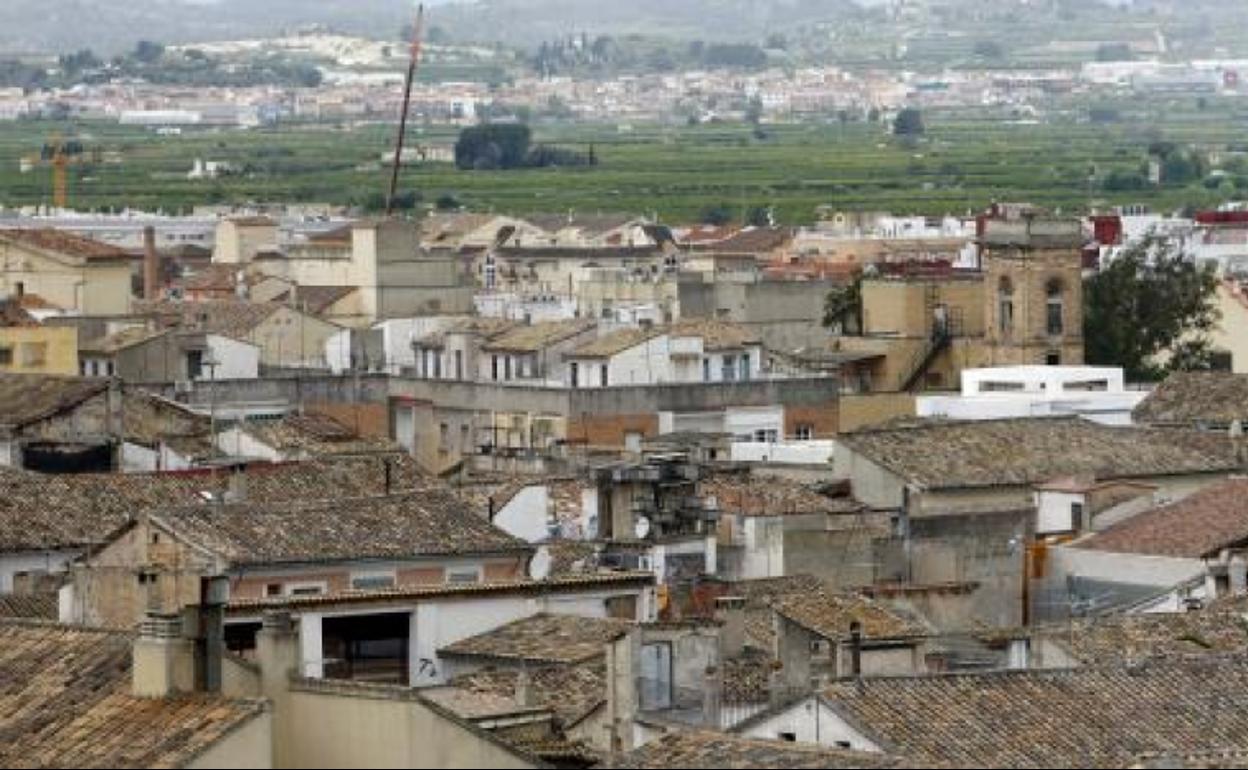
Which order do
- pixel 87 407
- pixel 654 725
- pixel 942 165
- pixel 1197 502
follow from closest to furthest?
1. pixel 654 725
2. pixel 1197 502
3. pixel 87 407
4. pixel 942 165

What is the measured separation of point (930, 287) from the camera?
214ft

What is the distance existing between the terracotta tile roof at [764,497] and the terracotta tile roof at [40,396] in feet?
25.8

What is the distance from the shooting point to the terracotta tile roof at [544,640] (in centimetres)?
2939

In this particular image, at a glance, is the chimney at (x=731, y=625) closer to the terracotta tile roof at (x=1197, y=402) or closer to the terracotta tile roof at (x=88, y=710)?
the terracotta tile roof at (x=88, y=710)

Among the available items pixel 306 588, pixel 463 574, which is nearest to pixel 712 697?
pixel 306 588

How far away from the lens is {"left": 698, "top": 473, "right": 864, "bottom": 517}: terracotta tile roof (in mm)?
39625

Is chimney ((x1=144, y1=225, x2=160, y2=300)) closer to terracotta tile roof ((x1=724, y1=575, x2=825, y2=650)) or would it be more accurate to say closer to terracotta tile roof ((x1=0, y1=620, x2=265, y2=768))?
terracotta tile roof ((x1=724, y1=575, x2=825, y2=650))

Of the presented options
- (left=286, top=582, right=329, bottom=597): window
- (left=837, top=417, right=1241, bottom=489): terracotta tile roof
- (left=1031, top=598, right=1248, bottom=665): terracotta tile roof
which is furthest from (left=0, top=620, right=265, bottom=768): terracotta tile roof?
(left=837, top=417, right=1241, bottom=489): terracotta tile roof

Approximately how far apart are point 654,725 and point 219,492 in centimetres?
1168

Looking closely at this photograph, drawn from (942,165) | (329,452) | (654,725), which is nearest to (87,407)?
(329,452)

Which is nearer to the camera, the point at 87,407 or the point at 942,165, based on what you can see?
the point at 87,407

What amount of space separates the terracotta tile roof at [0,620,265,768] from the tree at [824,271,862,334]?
42.9m

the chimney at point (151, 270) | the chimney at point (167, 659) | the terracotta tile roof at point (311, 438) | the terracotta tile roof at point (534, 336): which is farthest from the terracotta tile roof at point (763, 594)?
the chimney at point (151, 270)

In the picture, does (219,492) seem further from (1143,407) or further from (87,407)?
(1143,407)
